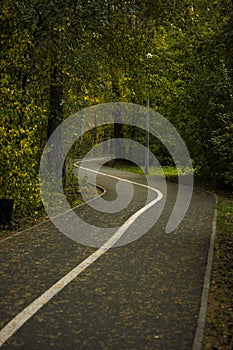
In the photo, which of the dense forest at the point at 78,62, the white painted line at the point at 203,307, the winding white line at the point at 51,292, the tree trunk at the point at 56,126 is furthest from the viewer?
the tree trunk at the point at 56,126

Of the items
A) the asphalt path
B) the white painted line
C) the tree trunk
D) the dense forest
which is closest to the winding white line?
the asphalt path

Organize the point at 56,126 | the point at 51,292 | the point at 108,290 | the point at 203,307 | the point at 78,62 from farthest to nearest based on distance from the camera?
the point at 56,126
the point at 78,62
the point at 108,290
the point at 51,292
the point at 203,307

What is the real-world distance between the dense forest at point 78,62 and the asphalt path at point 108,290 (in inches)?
85.9

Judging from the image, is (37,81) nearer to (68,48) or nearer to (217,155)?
(68,48)

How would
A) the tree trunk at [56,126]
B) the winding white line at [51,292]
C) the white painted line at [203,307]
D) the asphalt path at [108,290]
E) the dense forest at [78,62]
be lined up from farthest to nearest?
the tree trunk at [56,126] < the dense forest at [78,62] < the winding white line at [51,292] < the asphalt path at [108,290] < the white painted line at [203,307]

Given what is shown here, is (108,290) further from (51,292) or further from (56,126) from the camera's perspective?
(56,126)

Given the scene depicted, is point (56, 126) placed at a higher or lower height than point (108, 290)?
higher

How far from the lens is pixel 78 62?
1473cm

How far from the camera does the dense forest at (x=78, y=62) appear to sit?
12562 mm

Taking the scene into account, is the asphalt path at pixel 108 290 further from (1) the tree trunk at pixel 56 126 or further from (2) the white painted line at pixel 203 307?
(1) the tree trunk at pixel 56 126

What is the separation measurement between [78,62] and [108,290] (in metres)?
7.91

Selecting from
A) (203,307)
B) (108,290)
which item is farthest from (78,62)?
(203,307)

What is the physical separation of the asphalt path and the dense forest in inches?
85.9

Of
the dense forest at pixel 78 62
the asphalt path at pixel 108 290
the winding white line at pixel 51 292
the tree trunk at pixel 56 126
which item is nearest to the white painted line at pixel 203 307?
the asphalt path at pixel 108 290
